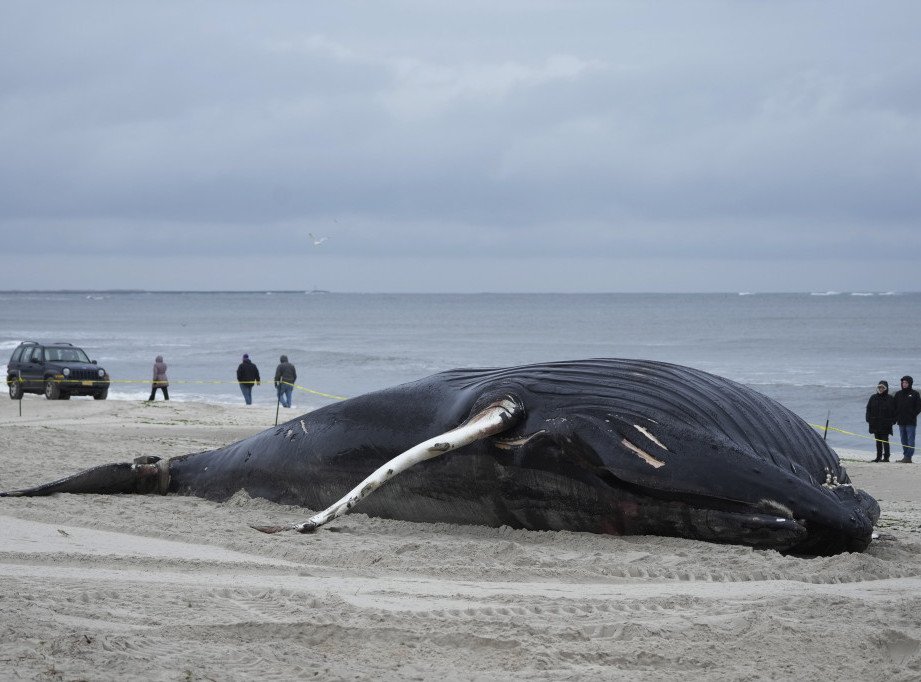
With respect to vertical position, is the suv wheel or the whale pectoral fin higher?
the whale pectoral fin

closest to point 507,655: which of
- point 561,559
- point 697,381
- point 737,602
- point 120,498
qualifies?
point 737,602

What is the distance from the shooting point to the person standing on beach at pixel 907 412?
18031 millimetres

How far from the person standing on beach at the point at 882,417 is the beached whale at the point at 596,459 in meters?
11.5

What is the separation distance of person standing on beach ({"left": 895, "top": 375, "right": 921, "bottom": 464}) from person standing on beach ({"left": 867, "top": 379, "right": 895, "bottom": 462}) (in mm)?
120

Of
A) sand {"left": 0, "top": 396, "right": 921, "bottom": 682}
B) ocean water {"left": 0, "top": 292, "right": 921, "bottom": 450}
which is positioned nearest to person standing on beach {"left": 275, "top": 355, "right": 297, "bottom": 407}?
ocean water {"left": 0, "top": 292, "right": 921, "bottom": 450}

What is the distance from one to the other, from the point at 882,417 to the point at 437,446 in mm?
13975

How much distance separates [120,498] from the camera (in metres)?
9.24

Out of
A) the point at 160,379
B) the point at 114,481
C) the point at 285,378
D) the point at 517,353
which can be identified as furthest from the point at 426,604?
the point at 517,353

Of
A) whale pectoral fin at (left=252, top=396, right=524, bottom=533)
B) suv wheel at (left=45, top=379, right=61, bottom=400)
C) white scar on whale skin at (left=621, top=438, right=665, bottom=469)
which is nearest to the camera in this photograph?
white scar on whale skin at (left=621, top=438, right=665, bottom=469)

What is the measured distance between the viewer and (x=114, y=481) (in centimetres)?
949

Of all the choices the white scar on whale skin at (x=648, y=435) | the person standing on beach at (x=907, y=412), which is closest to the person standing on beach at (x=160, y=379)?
the person standing on beach at (x=907, y=412)

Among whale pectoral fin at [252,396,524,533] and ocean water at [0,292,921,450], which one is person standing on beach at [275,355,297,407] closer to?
ocean water at [0,292,921,450]

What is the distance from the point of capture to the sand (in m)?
4.03

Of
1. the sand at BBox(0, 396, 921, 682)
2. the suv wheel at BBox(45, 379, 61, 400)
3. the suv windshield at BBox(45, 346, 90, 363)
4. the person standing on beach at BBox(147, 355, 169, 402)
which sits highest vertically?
the suv windshield at BBox(45, 346, 90, 363)
